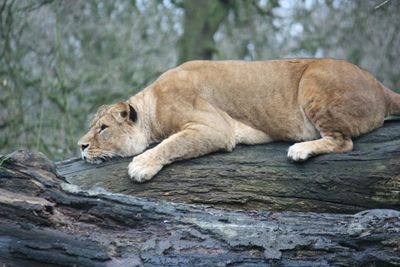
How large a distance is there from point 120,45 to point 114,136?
22.6ft

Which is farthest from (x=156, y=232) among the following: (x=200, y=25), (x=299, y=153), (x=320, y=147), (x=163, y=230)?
(x=200, y=25)

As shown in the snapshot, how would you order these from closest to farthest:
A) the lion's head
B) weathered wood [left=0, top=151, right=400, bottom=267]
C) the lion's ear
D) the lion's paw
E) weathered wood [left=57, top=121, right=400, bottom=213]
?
1. weathered wood [left=0, top=151, right=400, bottom=267]
2. weathered wood [left=57, top=121, right=400, bottom=213]
3. the lion's paw
4. the lion's head
5. the lion's ear

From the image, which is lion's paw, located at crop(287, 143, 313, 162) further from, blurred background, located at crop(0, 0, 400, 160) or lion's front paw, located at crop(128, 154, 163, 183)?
blurred background, located at crop(0, 0, 400, 160)

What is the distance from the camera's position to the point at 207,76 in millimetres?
6609

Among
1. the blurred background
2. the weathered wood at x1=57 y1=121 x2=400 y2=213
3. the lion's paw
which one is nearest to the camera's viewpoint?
the weathered wood at x1=57 y1=121 x2=400 y2=213

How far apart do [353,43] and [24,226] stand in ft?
31.1

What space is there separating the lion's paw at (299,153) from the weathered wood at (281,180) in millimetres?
54

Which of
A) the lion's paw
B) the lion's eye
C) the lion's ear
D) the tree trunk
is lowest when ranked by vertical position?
the lion's paw

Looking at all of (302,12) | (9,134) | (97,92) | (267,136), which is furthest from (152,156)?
(302,12)

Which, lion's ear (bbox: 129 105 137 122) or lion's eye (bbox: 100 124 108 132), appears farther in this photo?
lion's ear (bbox: 129 105 137 122)

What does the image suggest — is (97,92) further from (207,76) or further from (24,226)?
(24,226)

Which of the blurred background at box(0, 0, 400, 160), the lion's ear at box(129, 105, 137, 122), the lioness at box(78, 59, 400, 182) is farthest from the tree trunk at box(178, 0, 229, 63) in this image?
the lion's ear at box(129, 105, 137, 122)

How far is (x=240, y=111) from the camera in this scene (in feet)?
21.3

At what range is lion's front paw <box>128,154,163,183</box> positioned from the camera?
5480 mm
